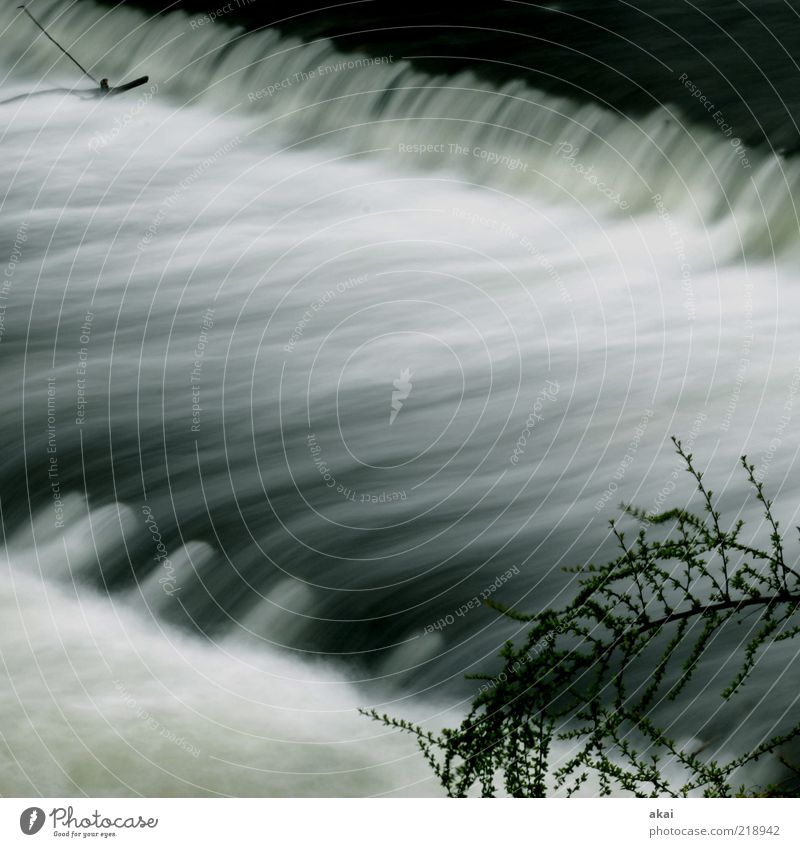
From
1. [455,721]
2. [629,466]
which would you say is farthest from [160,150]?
[455,721]

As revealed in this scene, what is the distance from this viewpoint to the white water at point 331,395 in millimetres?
1723

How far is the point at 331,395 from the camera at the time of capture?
200 centimetres

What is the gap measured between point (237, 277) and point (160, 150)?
1.02 ft

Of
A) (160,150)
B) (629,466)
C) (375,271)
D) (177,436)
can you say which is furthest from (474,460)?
(160,150)

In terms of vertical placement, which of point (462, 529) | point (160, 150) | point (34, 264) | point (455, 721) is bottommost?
point (455, 721)

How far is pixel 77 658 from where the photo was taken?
1.75 m

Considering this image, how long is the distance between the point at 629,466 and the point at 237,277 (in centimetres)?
78

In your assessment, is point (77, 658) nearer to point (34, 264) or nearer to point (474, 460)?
point (474, 460)

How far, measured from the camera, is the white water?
67.8 inches
